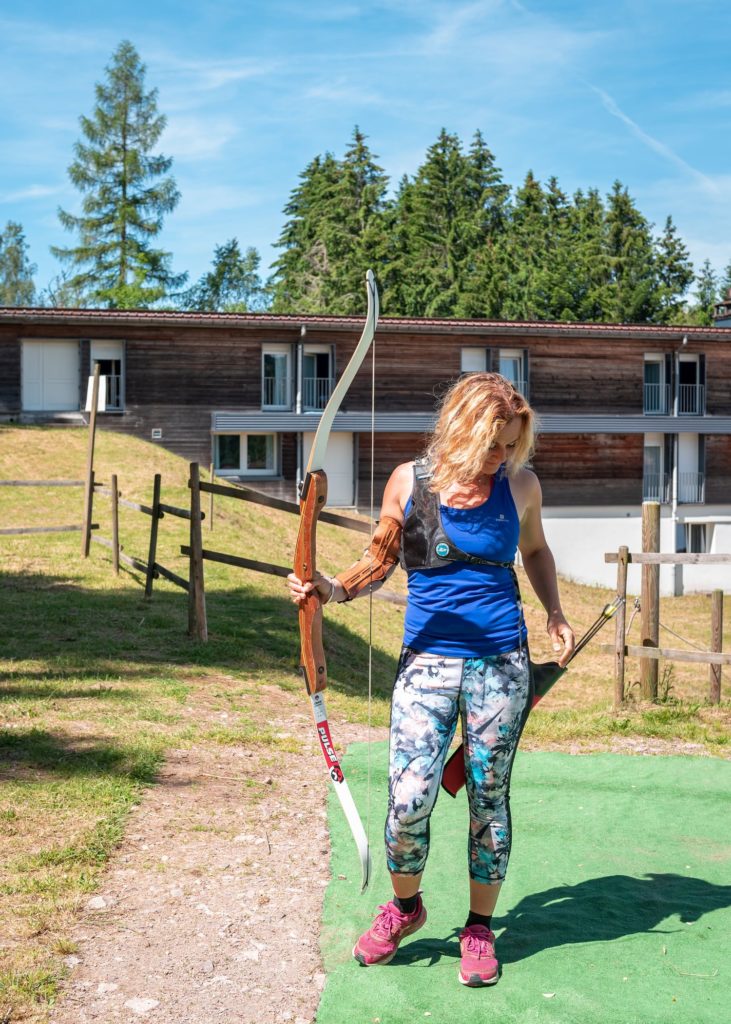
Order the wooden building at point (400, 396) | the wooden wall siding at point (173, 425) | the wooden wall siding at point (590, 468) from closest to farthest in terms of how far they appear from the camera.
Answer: the wooden building at point (400, 396) < the wooden wall siding at point (173, 425) < the wooden wall siding at point (590, 468)

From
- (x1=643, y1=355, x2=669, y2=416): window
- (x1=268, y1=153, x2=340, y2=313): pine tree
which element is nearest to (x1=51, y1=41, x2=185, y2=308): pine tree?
(x1=268, y1=153, x2=340, y2=313): pine tree

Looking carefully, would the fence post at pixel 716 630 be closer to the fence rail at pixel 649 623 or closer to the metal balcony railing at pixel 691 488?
the fence rail at pixel 649 623

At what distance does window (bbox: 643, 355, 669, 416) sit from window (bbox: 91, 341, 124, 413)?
1620 centimetres

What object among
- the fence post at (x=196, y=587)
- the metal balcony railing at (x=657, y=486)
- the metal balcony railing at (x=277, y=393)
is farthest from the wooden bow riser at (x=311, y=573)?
the metal balcony railing at (x=657, y=486)

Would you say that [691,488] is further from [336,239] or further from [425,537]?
[425,537]

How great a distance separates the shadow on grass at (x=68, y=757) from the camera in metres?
6.04

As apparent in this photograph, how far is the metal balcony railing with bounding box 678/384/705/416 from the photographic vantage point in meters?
36.8

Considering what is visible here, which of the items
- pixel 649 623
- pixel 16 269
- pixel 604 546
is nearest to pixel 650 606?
pixel 649 623

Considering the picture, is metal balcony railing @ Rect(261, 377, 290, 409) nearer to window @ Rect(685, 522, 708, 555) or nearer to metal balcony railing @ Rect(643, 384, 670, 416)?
metal balcony railing @ Rect(643, 384, 670, 416)

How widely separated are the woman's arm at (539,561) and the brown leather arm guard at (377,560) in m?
0.44

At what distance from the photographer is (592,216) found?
188 ft

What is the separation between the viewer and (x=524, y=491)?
3.90 m

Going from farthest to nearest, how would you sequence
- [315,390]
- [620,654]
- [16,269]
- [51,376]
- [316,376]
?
[16,269], [316,376], [315,390], [51,376], [620,654]

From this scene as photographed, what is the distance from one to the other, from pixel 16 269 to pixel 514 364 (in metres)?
57.3
